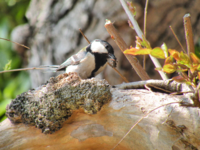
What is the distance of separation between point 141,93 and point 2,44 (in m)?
2.49

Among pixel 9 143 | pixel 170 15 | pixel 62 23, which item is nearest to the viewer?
pixel 9 143

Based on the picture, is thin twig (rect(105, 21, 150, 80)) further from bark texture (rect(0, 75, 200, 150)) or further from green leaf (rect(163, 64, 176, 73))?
green leaf (rect(163, 64, 176, 73))

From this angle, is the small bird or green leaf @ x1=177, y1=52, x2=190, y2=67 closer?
green leaf @ x1=177, y1=52, x2=190, y2=67

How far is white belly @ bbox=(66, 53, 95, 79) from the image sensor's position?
3.95ft

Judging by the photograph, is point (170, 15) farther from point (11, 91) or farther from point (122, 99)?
point (11, 91)

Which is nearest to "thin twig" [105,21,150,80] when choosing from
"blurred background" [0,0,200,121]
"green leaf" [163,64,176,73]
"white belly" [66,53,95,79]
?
"white belly" [66,53,95,79]

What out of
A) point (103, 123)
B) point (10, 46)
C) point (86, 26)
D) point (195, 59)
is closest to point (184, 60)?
point (195, 59)

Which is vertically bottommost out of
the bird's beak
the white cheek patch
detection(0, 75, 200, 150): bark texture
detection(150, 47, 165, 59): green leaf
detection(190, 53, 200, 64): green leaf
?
detection(0, 75, 200, 150): bark texture

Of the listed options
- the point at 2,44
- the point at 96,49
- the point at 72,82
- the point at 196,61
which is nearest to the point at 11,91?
the point at 2,44

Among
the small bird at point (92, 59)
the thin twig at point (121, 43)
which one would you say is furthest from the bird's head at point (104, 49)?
the thin twig at point (121, 43)

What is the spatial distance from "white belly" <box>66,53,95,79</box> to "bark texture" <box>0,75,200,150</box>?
1.01ft

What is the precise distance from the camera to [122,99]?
0.86 m

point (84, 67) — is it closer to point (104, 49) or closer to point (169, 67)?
point (104, 49)

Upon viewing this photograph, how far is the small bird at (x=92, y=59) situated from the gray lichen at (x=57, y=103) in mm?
338
